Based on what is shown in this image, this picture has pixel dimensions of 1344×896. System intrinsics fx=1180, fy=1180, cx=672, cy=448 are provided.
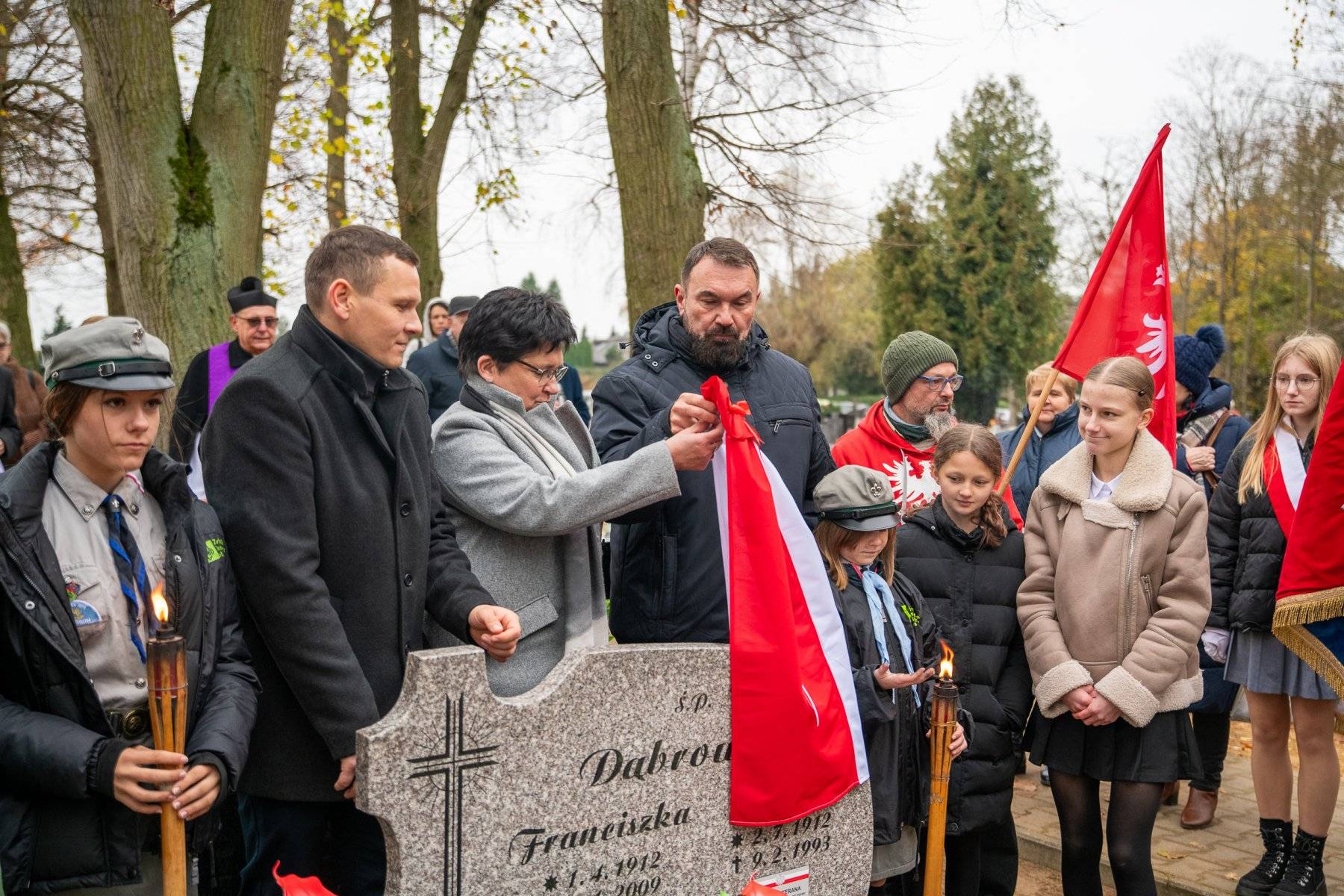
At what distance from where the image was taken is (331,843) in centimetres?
301

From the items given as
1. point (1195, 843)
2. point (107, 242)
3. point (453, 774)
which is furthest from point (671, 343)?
point (107, 242)

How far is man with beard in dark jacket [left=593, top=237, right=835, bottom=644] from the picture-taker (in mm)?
3389

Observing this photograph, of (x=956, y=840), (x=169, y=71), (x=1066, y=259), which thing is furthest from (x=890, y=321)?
(x=956, y=840)

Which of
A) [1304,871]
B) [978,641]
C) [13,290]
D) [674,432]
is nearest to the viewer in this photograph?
[674,432]

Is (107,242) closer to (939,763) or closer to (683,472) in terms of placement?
(683,472)

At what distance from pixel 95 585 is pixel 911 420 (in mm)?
3404

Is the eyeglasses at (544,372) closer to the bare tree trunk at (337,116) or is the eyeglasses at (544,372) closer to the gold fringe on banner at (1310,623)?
the gold fringe on banner at (1310,623)

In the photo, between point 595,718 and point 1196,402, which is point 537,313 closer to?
point 595,718

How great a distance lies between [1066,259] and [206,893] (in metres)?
34.9

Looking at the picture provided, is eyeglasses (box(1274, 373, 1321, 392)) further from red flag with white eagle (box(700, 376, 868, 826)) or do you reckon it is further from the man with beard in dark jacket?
red flag with white eagle (box(700, 376, 868, 826))

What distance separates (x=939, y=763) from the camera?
2979 mm

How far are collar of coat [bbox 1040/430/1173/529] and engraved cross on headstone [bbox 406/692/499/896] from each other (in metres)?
2.26

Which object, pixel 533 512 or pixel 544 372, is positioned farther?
pixel 544 372

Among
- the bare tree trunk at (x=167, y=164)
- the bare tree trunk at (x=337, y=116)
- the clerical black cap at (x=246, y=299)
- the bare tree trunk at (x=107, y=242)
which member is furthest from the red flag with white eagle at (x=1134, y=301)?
the bare tree trunk at (x=107, y=242)
